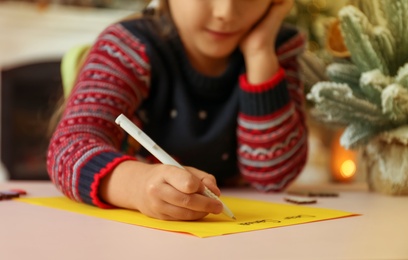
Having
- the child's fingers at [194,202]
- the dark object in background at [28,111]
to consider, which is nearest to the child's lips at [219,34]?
the child's fingers at [194,202]

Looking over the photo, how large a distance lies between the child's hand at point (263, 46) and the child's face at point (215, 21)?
14mm

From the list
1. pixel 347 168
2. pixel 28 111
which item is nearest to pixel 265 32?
pixel 347 168

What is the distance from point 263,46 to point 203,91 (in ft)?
0.39

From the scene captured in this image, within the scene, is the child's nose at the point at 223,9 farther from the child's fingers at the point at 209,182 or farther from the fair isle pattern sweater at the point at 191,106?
the child's fingers at the point at 209,182

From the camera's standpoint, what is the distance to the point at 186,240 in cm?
46

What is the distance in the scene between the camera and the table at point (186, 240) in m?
0.41

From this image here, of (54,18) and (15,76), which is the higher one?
(54,18)

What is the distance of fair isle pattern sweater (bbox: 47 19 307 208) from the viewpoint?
0.83 meters

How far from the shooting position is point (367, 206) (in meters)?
0.70

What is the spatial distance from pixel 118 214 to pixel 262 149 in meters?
0.36

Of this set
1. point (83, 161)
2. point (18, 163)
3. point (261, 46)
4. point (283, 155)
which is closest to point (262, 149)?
point (283, 155)

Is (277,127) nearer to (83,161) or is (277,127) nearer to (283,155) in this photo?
(283,155)

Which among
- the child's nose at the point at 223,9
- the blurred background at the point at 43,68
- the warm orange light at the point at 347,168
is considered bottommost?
the warm orange light at the point at 347,168

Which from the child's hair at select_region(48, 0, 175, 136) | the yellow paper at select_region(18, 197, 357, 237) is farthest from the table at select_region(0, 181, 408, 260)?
the child's hair at select_region(48, 0, 175, 136)
